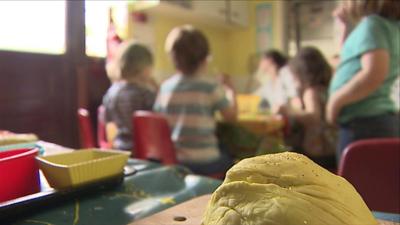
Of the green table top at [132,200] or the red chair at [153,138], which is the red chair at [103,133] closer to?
the red chair at [153,138]

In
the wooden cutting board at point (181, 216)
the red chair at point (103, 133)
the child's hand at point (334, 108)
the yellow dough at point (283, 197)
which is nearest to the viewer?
the yellow dough at point (283, 197)

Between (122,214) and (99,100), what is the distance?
1.85 meters

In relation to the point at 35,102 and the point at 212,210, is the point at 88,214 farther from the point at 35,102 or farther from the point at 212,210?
the point at 35,102

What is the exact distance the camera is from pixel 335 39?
1531 mm

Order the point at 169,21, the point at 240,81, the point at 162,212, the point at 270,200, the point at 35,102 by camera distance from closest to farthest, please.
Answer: the point at 270,200 → the point at 162,212 → the point at 35,102 → the point at 169,21 → the point at 240,81

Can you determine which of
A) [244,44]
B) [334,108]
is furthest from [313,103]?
[334,108]

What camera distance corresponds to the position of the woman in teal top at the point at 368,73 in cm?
93

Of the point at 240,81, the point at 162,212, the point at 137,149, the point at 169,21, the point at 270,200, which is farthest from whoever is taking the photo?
the point at 240,81

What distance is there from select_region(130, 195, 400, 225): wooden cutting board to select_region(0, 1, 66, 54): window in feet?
2.17

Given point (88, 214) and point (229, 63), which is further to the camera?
point (229, 63)

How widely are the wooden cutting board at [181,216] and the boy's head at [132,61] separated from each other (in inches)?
46.0

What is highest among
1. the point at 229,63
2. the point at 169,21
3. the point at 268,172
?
the point at 169,21

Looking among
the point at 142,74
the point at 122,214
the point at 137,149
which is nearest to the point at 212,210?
the point at 122,214

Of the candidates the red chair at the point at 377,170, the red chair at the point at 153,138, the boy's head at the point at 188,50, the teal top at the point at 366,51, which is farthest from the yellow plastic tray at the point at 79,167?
the boy's head at the point at 188,50
